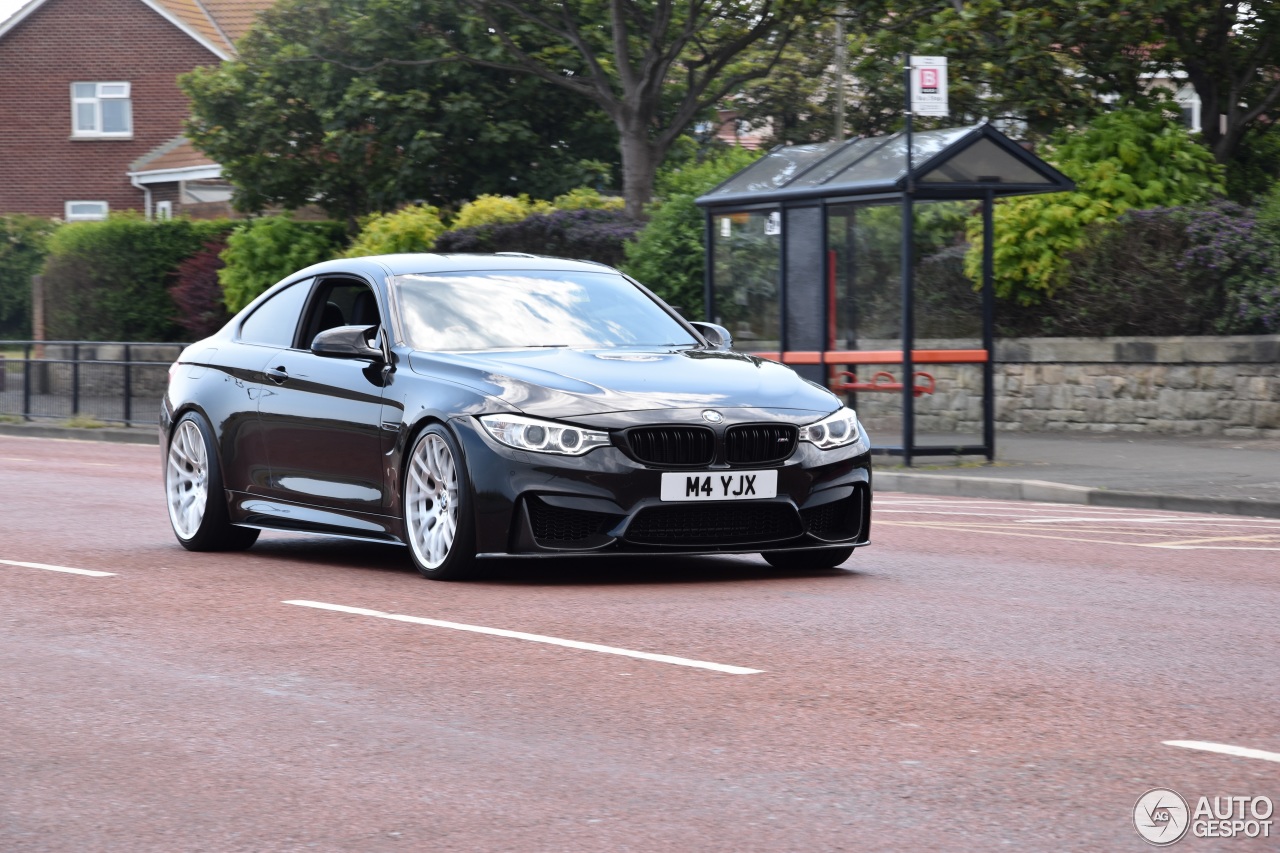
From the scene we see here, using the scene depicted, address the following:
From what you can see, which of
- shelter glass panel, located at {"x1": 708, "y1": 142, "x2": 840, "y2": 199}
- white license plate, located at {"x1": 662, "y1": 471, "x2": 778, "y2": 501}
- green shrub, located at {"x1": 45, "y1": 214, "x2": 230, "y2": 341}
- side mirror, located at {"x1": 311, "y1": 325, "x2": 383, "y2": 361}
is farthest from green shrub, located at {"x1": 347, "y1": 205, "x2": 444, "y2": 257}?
white license plate, located at {"x1": 662, "y1": 471, "x2": 778, "y2": 501}

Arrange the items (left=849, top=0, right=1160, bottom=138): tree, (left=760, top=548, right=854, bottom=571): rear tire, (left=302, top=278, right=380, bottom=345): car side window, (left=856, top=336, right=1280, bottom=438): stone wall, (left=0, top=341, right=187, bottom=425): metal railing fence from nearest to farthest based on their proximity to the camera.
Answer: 1. (left=760, top=548, right=854, bottom=571): rear tire
2. (left=302, top=278, right=380, bottom=345): car side window
3. (left=856, top=336, right=1280, bottom=438): stone wall
4. (left=849, top=0, right=1160, bottom=138): tree
5. (left=0, top=341, right=187, bottom=425): metal railing fence

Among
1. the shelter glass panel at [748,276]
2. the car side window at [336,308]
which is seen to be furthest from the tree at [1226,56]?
the car side window at [336,308]

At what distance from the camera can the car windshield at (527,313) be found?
10312mm

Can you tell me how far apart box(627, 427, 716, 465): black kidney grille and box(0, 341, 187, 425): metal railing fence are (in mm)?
19302

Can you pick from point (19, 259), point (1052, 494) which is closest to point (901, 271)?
point (1052, 494)

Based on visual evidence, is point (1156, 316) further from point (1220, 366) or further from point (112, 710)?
point (112, 710)

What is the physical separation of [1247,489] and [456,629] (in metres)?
8.86

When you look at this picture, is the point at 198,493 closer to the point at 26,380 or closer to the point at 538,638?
the point at 538,638

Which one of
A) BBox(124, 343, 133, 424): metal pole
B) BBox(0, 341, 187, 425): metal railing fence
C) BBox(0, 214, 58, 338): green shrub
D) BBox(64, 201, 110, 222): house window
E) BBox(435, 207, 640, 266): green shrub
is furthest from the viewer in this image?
BBox(64, 201, 110, 222): house window

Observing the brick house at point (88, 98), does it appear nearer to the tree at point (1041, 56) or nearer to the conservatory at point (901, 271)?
the tree at point (1041, 56)

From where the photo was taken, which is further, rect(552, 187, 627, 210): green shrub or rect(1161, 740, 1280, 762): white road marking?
rect(552, 187, 627, 210): green shrub

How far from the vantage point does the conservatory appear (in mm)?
18391

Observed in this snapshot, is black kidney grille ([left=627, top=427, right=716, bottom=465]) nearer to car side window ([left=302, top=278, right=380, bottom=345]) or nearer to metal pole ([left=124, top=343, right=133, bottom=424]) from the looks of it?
car side window ([left=302, top=278, right=380, bottom=345])

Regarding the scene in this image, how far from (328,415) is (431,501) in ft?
3.58
